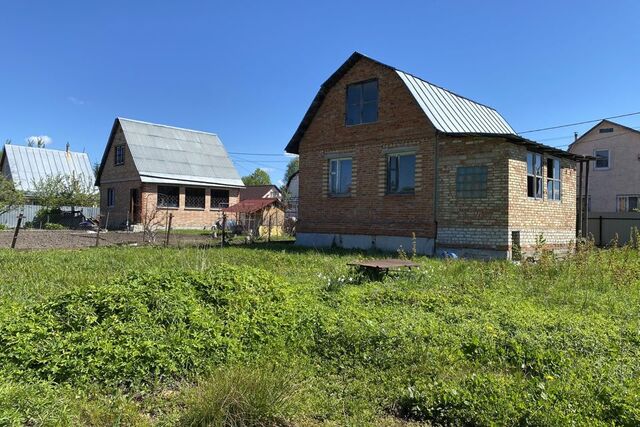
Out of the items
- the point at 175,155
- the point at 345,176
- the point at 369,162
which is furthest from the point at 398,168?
the point at 175,155

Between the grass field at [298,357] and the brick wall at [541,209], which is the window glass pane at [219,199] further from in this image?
the grass field at [298,357]

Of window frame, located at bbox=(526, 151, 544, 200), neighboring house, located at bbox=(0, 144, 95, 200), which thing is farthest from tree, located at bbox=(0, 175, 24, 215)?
window frame, located at bbox=(526, 151, 544, 200)

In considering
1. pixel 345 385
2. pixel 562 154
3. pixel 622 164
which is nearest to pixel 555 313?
pixel 345 385

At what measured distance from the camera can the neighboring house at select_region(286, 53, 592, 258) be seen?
45.1ft

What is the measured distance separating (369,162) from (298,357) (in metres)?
12.2

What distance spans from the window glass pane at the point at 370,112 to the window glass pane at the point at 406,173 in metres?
1.78

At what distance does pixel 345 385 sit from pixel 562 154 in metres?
14.8

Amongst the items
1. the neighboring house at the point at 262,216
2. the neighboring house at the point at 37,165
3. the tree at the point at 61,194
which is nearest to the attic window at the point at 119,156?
the tree at the point at 61,194

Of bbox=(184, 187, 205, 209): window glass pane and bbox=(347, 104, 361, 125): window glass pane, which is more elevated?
bbox=(347, 104, 361, 125): window glass pane

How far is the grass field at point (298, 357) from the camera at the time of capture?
3395mm

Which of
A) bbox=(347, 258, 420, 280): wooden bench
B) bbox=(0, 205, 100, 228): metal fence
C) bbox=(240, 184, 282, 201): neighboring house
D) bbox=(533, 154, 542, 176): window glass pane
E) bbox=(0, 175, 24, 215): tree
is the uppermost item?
bbox=(240, 184, 282, 201): neighboring house

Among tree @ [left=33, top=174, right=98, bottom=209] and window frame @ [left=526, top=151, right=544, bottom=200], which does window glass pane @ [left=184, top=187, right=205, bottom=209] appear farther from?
window frame @ [left=526, top=151, right=544, bottom=200]

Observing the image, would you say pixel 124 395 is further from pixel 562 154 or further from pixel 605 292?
pixel 562 154

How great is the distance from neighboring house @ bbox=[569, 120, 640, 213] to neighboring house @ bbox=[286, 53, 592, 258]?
17.1 m
